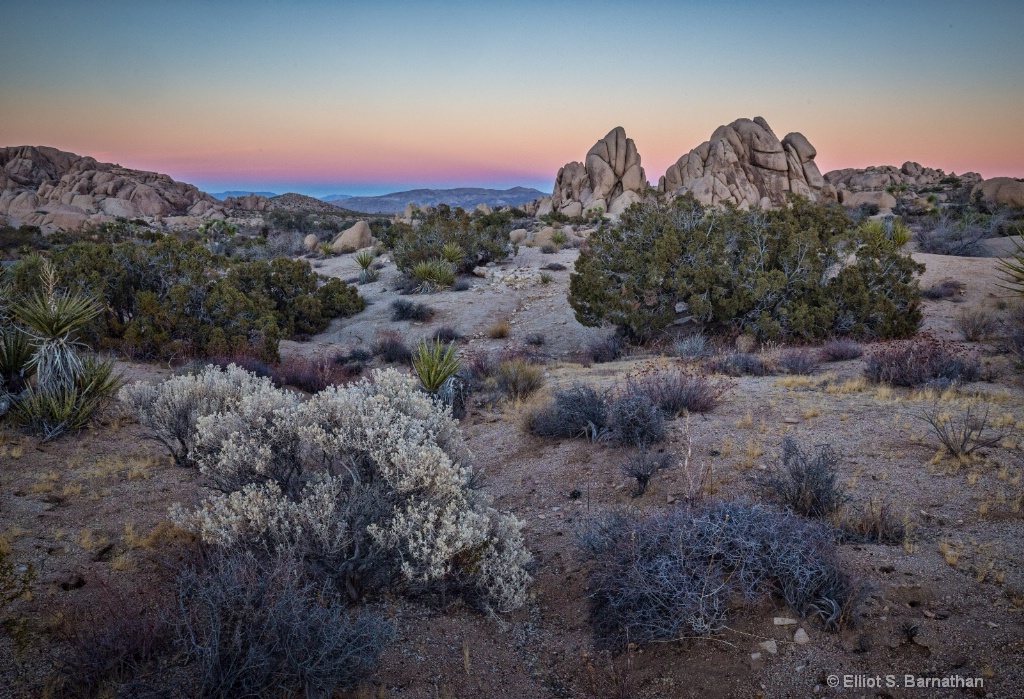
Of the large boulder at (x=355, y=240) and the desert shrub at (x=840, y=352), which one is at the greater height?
the large boulder at (x=355, y=240)

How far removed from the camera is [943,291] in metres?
15.2

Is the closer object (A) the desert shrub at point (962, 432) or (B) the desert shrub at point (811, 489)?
(B) the desert shrub at point (811, 489)

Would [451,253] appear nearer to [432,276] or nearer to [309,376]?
[432,276]

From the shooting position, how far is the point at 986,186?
125ft

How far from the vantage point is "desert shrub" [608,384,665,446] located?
20.6 feet

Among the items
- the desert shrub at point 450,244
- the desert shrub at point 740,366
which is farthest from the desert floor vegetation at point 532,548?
the desert shrub at point 450,244

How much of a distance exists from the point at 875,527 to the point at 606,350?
8538mm

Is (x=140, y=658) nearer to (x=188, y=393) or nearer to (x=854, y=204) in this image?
(x=188, y=393)

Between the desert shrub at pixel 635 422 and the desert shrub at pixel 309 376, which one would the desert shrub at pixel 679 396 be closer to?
the desert shrub at pixel 635 422

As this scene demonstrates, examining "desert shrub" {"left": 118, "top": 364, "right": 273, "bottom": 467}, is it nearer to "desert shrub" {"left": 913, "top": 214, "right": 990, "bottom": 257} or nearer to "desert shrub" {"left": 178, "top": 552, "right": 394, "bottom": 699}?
"desert shrub" {"left": 178, "top": 552, "right": 394, "bottom": 699}

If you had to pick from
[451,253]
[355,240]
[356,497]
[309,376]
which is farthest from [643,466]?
[355,240]

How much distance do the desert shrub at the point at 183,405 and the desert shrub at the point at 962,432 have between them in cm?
639

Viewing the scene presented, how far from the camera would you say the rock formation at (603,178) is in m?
58.8

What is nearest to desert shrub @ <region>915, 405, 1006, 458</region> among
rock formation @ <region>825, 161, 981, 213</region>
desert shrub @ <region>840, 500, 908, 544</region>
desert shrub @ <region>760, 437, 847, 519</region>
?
desert shrub @ <region>760, 437, 847, 519</region>
